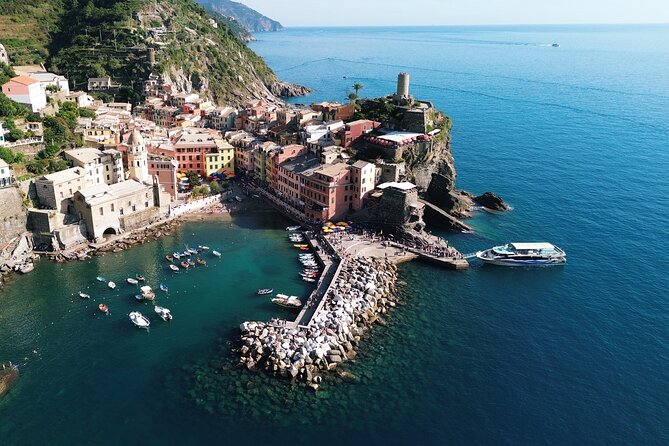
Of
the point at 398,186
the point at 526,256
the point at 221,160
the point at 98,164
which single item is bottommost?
the point at 526,256

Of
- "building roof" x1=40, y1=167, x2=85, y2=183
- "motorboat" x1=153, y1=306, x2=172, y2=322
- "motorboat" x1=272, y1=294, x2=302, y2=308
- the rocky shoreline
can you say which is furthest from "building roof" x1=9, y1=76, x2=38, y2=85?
the rocky shoreline

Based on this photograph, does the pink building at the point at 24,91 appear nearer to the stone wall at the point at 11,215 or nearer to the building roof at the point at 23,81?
the building roof at the point at 23,81

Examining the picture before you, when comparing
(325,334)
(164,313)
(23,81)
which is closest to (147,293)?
(164,313)

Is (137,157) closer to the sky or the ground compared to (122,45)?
closer to the ground

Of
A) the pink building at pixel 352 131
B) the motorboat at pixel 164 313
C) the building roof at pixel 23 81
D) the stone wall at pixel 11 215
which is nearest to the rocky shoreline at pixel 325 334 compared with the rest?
the motorboat at pixel 164 313

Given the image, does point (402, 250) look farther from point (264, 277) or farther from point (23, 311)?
point (23, 311)

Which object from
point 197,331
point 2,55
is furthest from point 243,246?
point 2,55

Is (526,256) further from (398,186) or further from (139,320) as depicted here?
(139,320)
